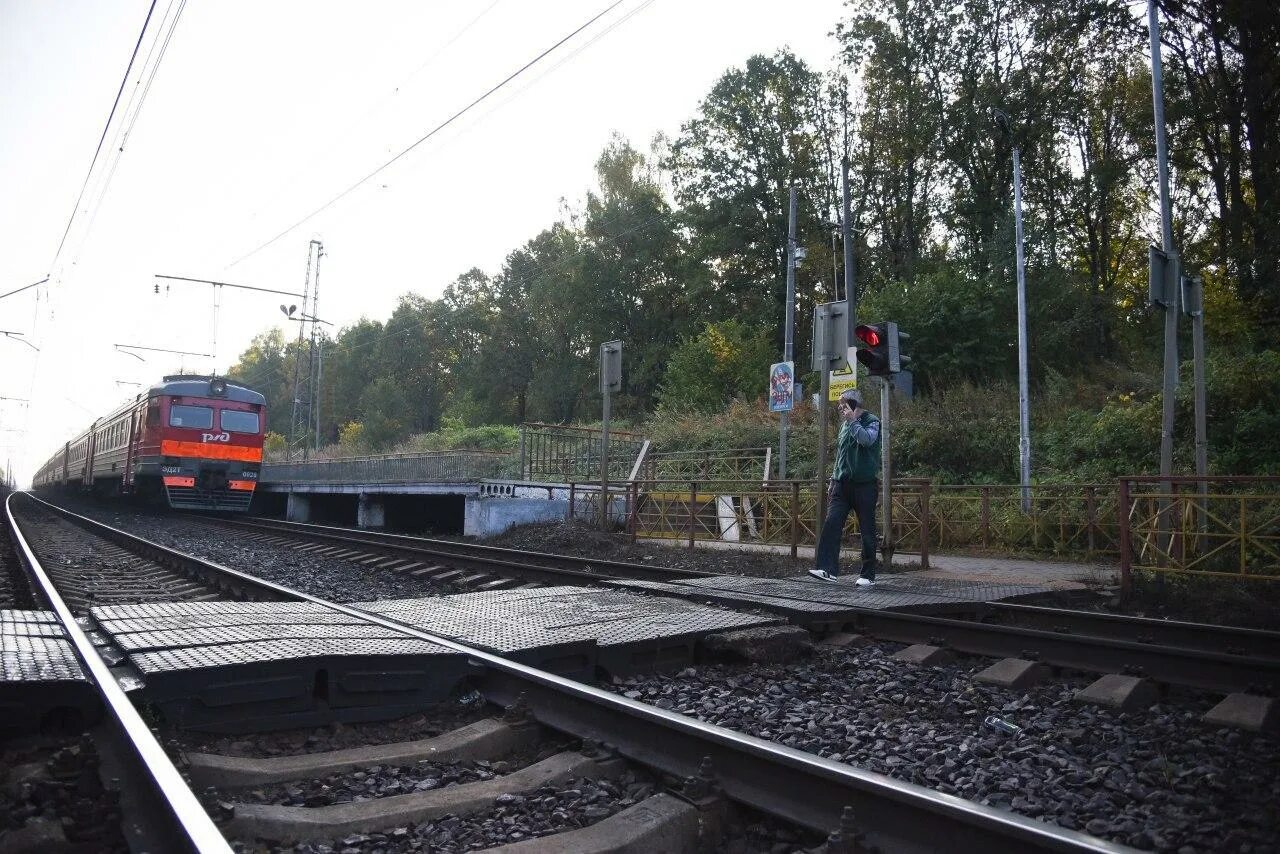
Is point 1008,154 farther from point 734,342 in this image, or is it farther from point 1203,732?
point 1203,732

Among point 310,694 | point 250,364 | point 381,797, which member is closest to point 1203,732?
point 381,797

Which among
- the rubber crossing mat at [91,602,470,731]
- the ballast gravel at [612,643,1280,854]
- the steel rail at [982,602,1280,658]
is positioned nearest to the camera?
the ballast gravel at [612,643,1280,854]

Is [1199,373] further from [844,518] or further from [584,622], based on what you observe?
[584,622]

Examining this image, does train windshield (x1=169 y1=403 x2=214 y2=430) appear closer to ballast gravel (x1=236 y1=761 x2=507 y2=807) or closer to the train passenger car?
the train passenger car

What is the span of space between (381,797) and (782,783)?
137 cm

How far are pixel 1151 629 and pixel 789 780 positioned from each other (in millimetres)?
4270

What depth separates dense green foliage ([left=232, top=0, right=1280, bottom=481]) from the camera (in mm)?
20328

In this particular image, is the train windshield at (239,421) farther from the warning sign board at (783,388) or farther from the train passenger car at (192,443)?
the warning sign board at (783,388)

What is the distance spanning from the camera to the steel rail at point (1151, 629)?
5.70 meters

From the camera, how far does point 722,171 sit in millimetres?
40188

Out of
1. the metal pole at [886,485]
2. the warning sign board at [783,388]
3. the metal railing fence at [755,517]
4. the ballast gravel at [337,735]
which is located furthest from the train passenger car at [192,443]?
the ballast gravel at [337,735]

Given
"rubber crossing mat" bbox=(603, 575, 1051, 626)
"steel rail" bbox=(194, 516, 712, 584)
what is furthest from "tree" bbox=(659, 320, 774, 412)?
"rubber crossing mat" bbox=(603, 575, 1051, 626)

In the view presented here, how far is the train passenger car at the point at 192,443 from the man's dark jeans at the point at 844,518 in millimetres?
18804

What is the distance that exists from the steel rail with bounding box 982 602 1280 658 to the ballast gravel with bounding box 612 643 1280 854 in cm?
122
